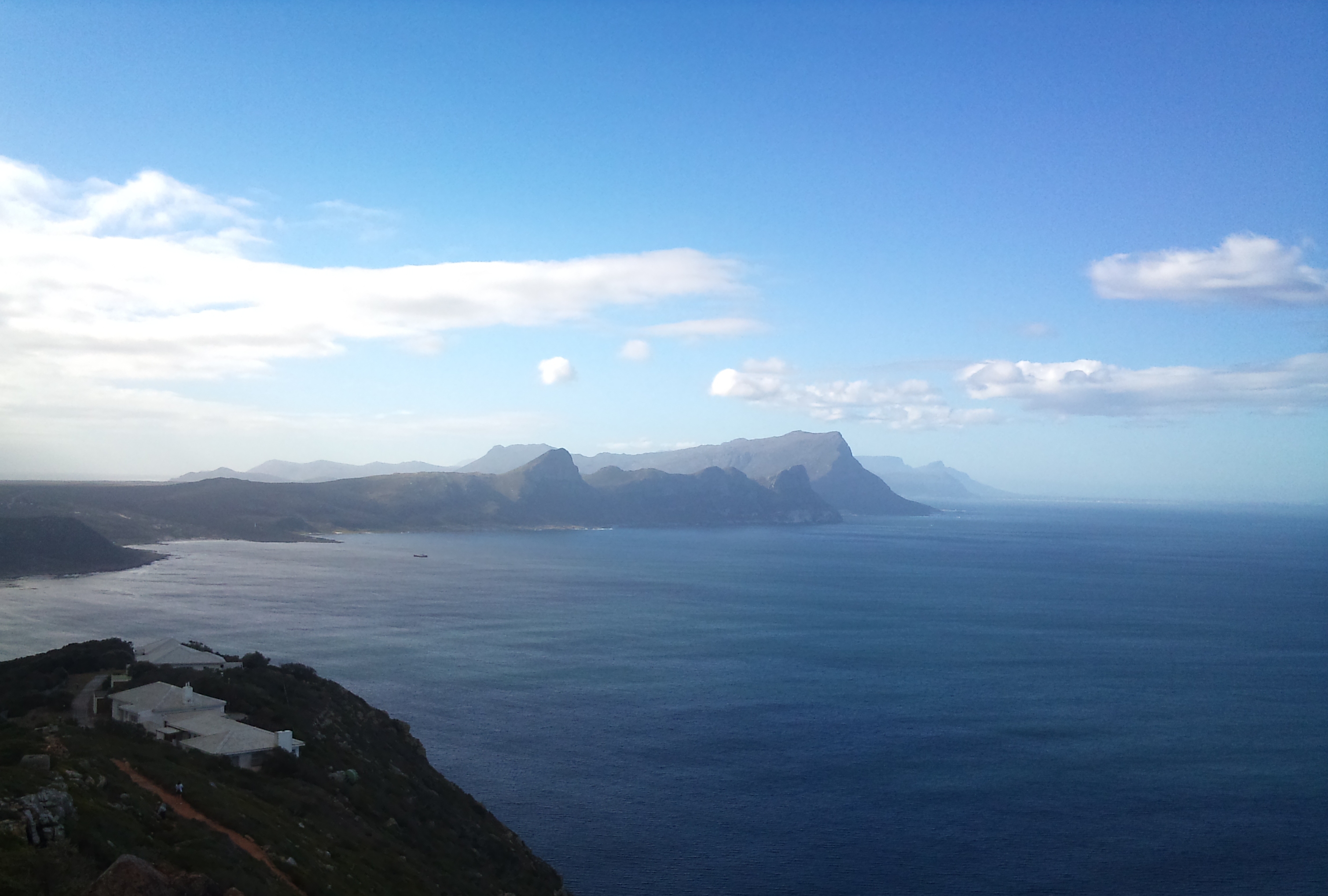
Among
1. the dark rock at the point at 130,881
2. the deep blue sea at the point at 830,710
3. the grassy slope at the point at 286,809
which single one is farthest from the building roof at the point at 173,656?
the dark rock at the point at 130,881

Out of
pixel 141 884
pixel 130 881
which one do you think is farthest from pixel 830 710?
pixel 130 881

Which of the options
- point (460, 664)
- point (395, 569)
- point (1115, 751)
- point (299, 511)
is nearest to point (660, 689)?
point (460, 664)

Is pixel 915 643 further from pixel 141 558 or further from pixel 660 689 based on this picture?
pixel 141 558

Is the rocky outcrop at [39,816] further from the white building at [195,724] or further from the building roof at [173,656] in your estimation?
the building roof at [173,656]

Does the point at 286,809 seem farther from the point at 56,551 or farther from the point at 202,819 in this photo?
the point at 56,551

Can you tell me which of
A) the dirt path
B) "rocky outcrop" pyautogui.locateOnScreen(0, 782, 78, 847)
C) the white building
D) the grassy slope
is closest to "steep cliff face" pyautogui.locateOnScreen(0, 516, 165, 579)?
the grassy slope

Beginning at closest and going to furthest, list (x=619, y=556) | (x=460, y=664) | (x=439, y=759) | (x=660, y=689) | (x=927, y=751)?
(x=439, y=759)
(x=927, y=751)
(x=660, y=689)
(x=460, y=664)
(x=619, y=556)
